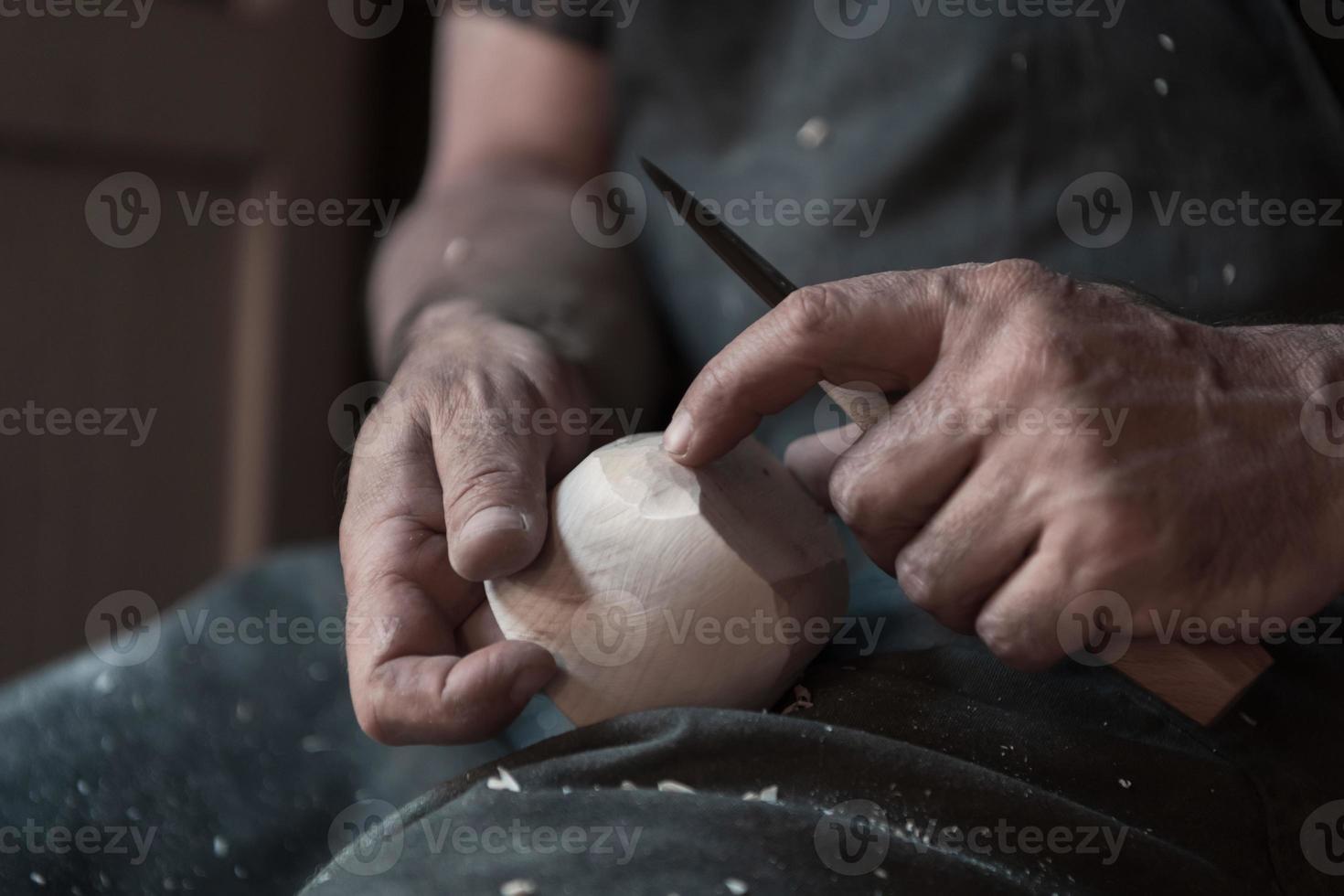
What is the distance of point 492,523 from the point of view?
1.80ft

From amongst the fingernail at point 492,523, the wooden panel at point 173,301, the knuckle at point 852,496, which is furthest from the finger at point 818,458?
the wooden panel at point 173,301

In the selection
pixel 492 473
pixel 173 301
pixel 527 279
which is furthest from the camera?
pixel 173 301

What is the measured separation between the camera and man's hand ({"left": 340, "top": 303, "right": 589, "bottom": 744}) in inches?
21.4

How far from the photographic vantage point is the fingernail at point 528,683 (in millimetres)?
537

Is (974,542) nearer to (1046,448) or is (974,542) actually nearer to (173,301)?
(1046,448)

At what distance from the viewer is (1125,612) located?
528 mm

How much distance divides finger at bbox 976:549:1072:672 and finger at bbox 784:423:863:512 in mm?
131

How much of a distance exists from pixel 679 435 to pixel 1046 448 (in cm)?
17

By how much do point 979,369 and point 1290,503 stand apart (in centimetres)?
16

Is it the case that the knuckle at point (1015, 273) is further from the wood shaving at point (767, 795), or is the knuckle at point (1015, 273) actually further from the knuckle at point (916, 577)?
the wood shaving at point (767, 795)

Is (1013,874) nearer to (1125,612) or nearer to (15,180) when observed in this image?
(1125,612)

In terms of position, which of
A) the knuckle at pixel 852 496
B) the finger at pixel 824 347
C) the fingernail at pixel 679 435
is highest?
the finger at pixel 824 347

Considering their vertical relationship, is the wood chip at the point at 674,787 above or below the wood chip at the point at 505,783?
above

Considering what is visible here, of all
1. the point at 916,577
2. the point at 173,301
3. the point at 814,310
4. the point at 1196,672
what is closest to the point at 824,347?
the point at 814,310
